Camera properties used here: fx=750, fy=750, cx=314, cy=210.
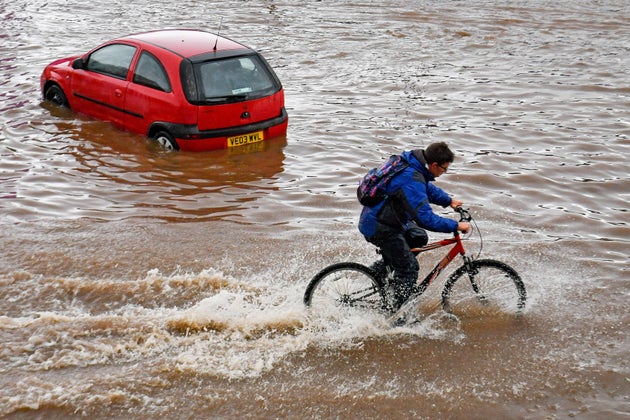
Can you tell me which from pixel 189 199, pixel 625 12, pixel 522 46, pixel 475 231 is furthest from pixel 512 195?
pixel 625 12

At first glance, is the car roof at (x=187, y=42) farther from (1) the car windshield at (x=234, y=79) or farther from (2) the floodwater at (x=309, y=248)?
(2) the floodwater at (x=309, y=248)

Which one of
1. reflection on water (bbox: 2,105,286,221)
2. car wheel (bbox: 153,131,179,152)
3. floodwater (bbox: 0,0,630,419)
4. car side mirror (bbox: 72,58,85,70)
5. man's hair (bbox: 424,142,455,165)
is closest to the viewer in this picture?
floodwater (bbox: 0,0,630,419)

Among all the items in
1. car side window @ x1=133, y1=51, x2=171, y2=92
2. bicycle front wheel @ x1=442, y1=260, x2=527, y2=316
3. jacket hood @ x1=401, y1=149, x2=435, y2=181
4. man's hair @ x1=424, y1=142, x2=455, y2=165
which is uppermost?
man's hair @ x1=424, y1=142, x2=455, y2=165

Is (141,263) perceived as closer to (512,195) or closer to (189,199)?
(189,199)

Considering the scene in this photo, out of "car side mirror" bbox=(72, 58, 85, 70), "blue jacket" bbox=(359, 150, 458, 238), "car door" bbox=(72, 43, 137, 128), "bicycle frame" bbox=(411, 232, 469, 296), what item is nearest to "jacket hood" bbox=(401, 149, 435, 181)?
"blue jacket" bbox=(359, 150, 458, 238)

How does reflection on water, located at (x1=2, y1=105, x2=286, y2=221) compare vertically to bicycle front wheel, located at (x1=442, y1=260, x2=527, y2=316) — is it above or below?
below

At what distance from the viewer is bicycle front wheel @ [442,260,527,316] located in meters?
6.67

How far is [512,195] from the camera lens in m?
9.68

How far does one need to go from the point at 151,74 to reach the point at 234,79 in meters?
1.23

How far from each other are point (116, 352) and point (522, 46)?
44.9ft

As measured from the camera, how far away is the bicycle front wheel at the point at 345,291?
6.60m

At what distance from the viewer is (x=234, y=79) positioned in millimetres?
10289

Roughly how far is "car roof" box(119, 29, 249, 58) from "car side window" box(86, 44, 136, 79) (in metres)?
0.22

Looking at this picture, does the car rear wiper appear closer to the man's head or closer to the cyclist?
the cyclist
